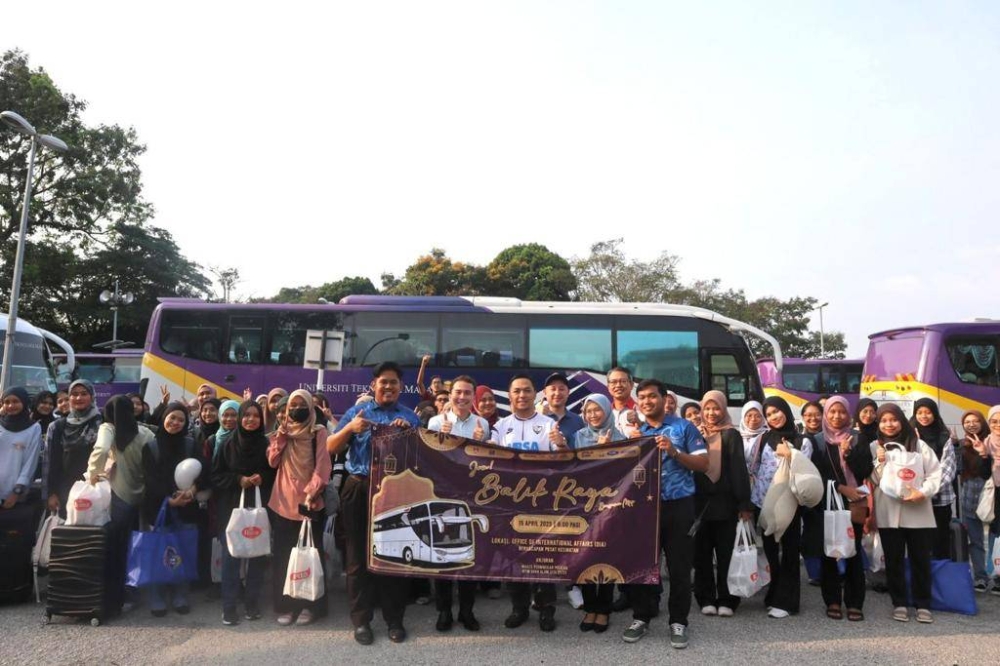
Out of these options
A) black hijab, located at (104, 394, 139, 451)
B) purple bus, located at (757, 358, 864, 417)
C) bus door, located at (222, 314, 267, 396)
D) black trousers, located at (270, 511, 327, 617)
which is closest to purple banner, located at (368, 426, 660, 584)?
black trousers, located at (270, 511, 327, 617)

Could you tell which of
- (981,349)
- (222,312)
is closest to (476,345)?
(222,312)

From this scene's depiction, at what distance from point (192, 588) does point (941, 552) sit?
627 centimetres

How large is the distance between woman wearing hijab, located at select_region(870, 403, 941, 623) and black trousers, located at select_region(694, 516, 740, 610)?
116 cm

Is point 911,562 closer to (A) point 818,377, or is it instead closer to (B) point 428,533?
(B) point 428,533

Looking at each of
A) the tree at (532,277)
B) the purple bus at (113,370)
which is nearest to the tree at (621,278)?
the tree at (532,277)

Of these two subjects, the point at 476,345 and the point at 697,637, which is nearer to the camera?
the point at 697,637

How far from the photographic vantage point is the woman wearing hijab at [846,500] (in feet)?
17.5

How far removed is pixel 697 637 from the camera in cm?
490

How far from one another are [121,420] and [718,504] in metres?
4.64

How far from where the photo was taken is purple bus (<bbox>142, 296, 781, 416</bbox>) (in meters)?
13.1

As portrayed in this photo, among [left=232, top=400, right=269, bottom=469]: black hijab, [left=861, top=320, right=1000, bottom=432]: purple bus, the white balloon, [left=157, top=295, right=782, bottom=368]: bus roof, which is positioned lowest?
the white balloon

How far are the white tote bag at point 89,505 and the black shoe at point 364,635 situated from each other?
2.14 metres

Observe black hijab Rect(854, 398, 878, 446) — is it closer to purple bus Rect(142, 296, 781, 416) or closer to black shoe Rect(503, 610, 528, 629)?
black shoe Rect(503, 610, 528, 629)

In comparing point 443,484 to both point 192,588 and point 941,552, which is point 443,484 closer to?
point 192,588
